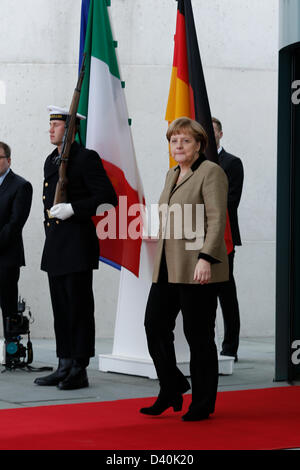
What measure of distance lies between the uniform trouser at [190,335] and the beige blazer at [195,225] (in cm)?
9

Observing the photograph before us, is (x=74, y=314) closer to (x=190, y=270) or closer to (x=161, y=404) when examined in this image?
(x=161, y=404)

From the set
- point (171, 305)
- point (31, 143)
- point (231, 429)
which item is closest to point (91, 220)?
point (171, 305)

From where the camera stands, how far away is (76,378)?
593cm

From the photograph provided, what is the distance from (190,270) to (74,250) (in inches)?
52.6

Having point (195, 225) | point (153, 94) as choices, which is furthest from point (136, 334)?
point (153, 94)

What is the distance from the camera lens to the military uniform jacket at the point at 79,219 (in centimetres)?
588

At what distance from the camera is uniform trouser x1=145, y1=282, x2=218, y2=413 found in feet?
15.7

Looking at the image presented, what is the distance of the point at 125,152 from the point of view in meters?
6.64

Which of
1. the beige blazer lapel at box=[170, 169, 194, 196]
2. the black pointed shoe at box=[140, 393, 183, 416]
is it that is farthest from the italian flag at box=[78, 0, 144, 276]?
the black pointed shoe at box=[140, 393, 183, 416]

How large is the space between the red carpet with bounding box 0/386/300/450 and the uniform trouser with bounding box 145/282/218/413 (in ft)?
0.55

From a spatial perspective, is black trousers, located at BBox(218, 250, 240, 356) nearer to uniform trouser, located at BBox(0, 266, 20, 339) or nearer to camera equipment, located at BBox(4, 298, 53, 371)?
camera equipment, located at BBox(4, 298, 53, 371)

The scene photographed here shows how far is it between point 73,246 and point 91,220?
236 mm

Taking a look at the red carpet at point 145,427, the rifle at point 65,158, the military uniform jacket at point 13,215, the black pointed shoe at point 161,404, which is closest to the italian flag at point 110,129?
the rifle at point 65,158

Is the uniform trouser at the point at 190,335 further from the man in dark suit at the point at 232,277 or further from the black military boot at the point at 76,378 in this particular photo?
the man in dark suit at the point at 232,277
